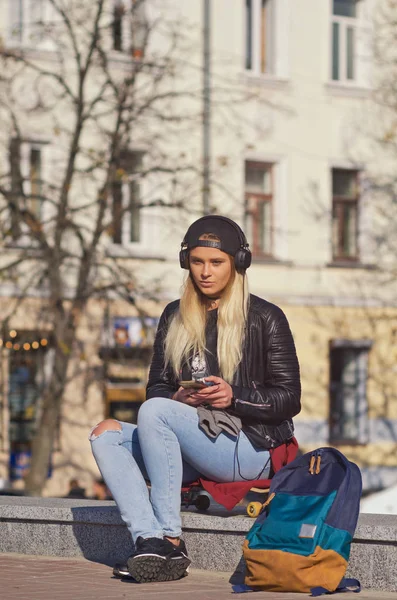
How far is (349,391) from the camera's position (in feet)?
103

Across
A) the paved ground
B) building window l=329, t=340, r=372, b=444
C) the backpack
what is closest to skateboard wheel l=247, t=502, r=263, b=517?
the backpack

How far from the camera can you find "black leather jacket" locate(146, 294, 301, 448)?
7.24 metres

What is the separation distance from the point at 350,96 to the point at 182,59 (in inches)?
180

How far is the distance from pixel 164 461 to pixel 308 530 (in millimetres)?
846

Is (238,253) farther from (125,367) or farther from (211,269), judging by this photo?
(125,367)

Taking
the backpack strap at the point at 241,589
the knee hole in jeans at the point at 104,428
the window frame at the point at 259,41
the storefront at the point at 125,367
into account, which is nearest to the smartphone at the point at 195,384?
the knee hole in jeans at the point at 104,428

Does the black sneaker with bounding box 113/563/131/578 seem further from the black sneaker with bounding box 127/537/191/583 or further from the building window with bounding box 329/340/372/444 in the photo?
the building window with bounding box 329/340/372/444

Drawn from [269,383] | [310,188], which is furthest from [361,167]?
[269,383]

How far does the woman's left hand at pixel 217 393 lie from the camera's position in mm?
7129

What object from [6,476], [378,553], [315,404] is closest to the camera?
[378,553]

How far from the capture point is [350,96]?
3097 cm

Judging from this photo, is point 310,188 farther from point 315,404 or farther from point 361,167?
point 315,404

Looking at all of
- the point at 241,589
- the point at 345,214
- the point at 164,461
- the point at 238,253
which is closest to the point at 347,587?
the point at 241,589

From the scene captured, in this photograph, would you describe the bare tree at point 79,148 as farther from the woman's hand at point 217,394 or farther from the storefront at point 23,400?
the woman's hand at point 217,394
